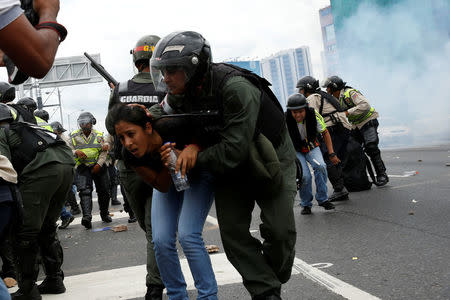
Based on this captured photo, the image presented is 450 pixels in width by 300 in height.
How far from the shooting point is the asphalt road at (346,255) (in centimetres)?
409

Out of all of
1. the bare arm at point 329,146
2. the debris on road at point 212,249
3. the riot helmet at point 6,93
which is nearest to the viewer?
the riot helmet at point 6,93

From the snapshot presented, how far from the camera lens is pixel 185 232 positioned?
3.32 m

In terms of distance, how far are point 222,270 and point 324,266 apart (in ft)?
2.88

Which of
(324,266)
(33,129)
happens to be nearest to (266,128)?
(324,266)

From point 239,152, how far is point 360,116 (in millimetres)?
7231

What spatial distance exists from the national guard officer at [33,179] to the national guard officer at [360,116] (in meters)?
5.85

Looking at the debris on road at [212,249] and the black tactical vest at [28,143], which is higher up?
the black tactical vest at [28,143]

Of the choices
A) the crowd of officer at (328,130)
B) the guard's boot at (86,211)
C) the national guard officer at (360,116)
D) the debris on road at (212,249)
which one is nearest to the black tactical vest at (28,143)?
the debris on road at (212,249)

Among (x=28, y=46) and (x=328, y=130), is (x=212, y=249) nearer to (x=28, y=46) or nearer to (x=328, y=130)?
(x=328, y=130)

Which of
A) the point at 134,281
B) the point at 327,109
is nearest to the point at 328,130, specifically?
the point at 327,109

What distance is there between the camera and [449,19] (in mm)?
21750

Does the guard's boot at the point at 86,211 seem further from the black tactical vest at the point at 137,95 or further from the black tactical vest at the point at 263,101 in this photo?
the black tactical vest at the point at 263,101

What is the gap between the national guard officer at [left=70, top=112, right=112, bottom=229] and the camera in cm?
989

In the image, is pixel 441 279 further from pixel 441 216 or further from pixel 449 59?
pixel 449 59
